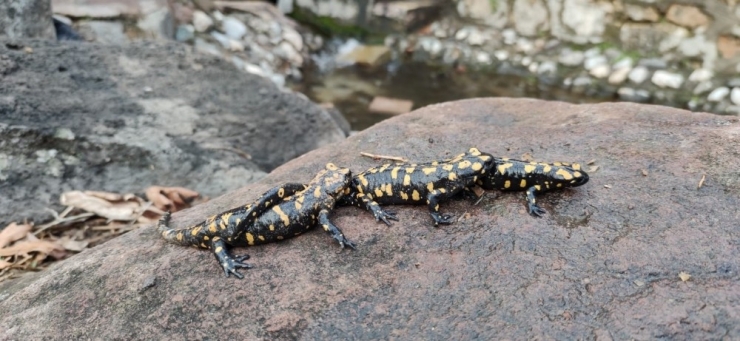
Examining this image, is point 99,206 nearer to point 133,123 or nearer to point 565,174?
point 133,123

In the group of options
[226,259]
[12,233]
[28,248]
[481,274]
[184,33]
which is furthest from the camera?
[184,33]

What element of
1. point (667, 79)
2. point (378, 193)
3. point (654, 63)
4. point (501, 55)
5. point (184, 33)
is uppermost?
point (378, 193)

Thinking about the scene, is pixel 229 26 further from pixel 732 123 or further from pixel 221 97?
pixel 732 123

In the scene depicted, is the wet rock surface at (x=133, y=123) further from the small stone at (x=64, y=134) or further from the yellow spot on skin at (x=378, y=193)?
the yellow spot on skin at (x=378, y=193)

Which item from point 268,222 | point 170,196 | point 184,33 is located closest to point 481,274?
point 268,222

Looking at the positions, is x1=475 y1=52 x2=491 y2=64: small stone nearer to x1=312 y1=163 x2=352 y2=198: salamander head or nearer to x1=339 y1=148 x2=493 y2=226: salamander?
x1=339 y1=148 x2=493 y2=226: salamander
